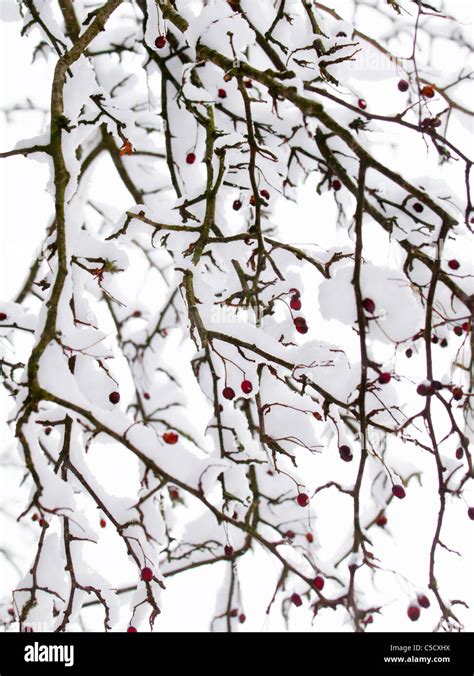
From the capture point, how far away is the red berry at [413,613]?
1.85m

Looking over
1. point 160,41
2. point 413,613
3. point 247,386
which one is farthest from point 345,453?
point 160,41

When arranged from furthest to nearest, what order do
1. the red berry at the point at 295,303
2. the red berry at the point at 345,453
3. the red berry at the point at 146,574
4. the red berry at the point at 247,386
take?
the red berry at the point at 295,303
the red berry at the point at 247,386
the red berry at the point at 345,453
the red berry at the point at 146,574

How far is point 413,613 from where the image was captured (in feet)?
6.07

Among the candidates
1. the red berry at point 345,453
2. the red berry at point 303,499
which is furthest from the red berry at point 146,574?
the red berry at point 345,453

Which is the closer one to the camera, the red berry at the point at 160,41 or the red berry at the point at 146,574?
the red berry at the point at 146,574

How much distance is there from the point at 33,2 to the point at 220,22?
80 cm

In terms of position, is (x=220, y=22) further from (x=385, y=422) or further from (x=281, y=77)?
(x=385, y=422)

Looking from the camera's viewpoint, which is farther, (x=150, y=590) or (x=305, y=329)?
(x=305, y=329)

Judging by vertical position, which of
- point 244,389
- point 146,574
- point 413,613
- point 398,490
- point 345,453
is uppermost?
point 244,389

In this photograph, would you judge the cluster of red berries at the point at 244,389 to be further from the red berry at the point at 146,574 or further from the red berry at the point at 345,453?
the red berry at the point at 146,574

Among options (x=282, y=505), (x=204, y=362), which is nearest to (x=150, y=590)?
(x=204, y=362)

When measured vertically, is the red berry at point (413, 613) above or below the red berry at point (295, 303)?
below

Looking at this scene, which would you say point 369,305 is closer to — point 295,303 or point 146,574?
point 295,303

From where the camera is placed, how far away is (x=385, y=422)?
2139mm
